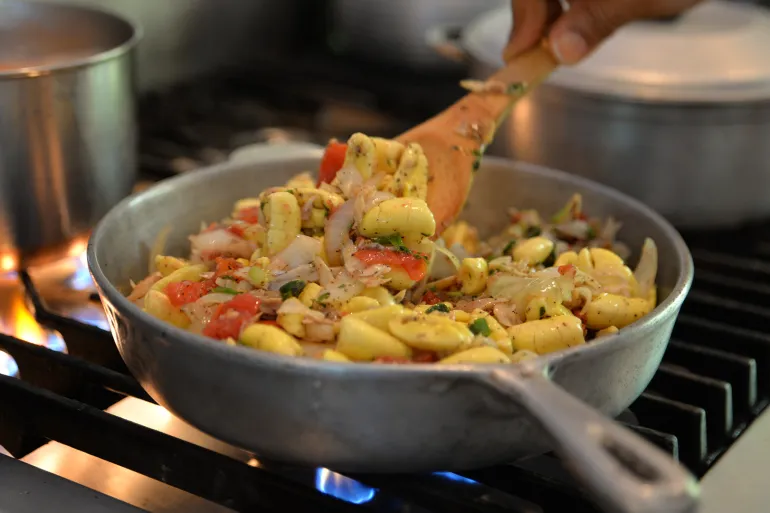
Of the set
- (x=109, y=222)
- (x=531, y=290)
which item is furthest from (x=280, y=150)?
(x=531, y=290)

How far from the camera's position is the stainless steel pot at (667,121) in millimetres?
1051

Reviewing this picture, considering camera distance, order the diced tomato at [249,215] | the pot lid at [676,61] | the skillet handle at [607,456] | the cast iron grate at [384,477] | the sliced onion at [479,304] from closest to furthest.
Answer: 1. the skillet handle at [607,456]
2. the cast iron grate at [384,477]
3. the sliced onion at [479,304]
4. the diced tomato at [249,215]
5. the pot lid at [676,61]

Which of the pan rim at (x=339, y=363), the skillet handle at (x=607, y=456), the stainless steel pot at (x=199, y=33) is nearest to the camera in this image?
the skillet handle at (x=607, y=456)

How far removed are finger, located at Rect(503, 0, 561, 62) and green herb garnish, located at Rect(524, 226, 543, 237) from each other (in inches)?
7.8

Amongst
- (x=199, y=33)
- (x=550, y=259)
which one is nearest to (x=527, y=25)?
(x=550, y=259)

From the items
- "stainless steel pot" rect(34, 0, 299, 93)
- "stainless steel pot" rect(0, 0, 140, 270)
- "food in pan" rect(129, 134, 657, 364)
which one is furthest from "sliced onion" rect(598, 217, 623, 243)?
"stainless steel pot" rect(34, 0, 299, 93)

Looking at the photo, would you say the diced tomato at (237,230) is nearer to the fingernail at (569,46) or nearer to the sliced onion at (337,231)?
the sliced onion at (337,231)

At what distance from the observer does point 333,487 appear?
700mm

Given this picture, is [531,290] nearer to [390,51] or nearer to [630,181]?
[630,181]

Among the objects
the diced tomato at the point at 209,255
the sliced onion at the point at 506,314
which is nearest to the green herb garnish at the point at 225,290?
the diced tomato at the point at 209,255

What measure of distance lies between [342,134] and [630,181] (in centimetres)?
51

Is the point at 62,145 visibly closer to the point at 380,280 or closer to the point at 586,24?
the point at 380,280

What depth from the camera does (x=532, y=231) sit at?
3.08ft

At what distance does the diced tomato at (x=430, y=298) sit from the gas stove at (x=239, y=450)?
0.54 ft
